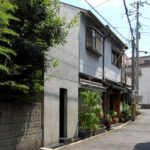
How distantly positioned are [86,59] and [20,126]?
840 centimetres

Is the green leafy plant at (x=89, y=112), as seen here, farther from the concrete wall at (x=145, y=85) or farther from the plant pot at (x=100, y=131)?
the concrete wall at (x=145, y=85)

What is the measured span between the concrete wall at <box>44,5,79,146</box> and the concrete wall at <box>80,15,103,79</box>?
122 cm

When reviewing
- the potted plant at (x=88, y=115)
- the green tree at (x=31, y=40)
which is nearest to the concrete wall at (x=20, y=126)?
the green tree at (x=31, y=40)

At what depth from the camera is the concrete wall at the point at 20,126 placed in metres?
7.42

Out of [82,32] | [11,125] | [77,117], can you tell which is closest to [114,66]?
[82,32]

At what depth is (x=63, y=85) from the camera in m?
11.7

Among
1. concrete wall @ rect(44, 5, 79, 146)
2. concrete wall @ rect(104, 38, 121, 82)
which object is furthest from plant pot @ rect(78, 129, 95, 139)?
concrete wall @ rect(104, 38, 121, 82)

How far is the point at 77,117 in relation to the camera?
43.1ft

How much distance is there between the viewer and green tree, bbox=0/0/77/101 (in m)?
7.77

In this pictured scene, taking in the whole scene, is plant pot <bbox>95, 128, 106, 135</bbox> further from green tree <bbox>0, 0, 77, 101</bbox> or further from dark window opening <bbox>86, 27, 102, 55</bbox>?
green tree <bbox>0, 0, 77, 101</bbox>

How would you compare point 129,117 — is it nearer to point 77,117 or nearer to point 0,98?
point 77,117

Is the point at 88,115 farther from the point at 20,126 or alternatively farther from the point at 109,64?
the point at 109,64

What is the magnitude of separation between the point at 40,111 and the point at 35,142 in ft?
3.76

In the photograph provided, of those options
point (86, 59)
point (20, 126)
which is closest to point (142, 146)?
point (20, 126)
